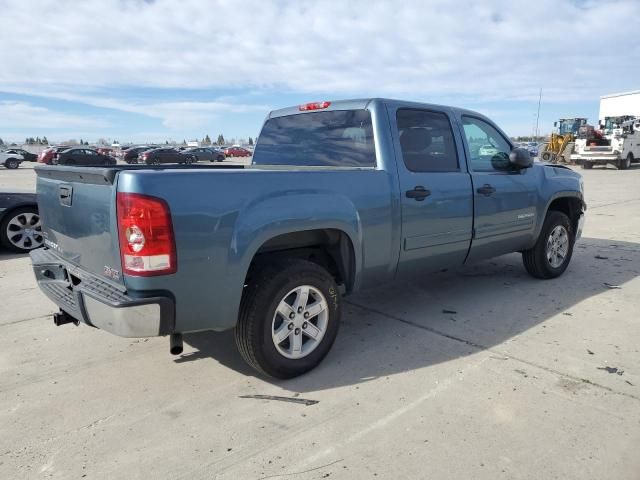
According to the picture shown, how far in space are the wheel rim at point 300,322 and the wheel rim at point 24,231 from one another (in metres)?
5.36

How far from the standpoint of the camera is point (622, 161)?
26.6 m

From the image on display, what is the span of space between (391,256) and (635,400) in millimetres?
1783

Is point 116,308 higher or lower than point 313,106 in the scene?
lower

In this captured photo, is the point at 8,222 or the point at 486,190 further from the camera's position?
the point at 8,222

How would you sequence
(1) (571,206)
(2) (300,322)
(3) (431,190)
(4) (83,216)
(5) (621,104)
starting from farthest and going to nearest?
(5) (621,104) < (1) (571,206) < (3) (431,190) < (2) (300,322) < (4) (83,216)

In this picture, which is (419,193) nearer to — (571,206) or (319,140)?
(319,140)

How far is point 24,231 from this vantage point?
23.6 ft

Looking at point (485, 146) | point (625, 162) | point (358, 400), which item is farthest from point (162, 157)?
point (358, 400)

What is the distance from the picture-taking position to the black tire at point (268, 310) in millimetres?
3074

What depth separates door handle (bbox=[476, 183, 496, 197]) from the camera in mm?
4483

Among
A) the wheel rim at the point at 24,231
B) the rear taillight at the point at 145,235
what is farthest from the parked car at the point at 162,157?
the rear taillight at the point at 145,235

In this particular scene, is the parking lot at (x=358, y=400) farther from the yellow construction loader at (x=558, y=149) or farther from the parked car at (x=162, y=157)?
the parked car at (x=162, y=157)

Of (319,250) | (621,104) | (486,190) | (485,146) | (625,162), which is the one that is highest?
(621,104)

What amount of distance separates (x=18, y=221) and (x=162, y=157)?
34.1m
